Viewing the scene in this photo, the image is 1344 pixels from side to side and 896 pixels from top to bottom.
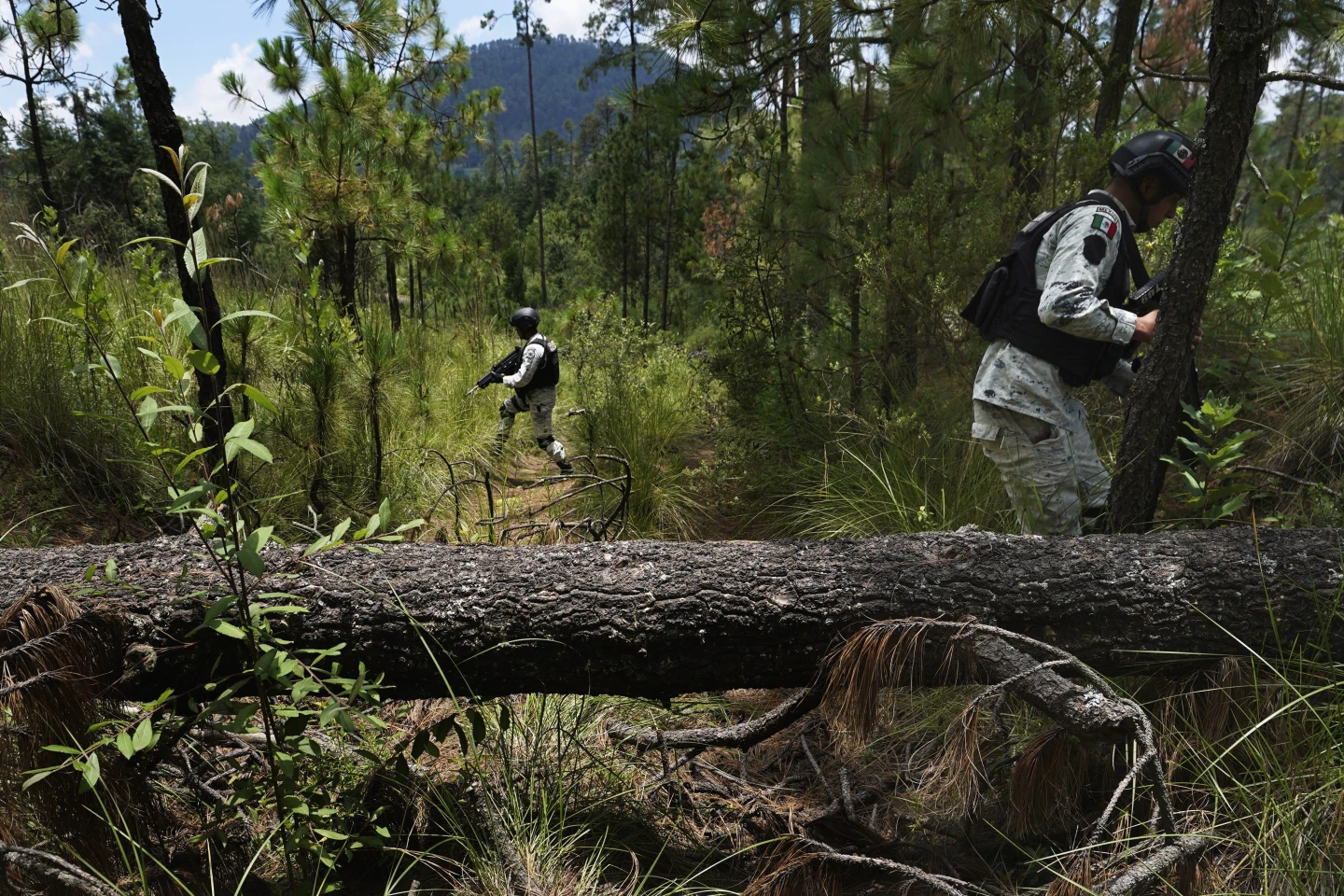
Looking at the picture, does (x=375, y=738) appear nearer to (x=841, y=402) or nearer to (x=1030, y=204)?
(x=841, y=402)

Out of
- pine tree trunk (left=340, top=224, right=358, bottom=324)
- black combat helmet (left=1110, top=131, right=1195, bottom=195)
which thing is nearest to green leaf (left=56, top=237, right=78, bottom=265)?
black combat helmet (left=1110, top=131, right=1195, bottom=195)

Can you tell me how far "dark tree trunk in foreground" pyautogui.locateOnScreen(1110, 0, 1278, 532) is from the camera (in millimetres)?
2373

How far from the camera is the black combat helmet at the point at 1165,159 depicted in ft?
9.67

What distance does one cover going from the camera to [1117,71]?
14.4 feet

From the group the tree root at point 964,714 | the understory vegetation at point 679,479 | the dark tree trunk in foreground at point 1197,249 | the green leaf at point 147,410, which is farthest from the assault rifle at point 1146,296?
the green leaf at point 147,410

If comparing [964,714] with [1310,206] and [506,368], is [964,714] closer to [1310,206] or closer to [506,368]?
[1310,206]

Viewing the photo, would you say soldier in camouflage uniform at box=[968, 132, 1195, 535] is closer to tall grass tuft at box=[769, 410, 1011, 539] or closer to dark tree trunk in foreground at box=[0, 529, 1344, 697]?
tall grass tuft at box=[769, 410, 1011, 539]

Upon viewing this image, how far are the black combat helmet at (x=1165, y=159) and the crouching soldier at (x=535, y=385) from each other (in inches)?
180

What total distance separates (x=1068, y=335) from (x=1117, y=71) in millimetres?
2343

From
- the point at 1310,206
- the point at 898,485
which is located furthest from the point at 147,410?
the point at 1310,206

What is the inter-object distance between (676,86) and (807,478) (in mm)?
2840

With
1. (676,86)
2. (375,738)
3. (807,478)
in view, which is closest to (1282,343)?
(807,478)

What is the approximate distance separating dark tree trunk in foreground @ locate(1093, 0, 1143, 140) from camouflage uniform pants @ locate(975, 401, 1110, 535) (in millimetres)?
2184

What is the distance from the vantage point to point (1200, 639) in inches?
80.9
